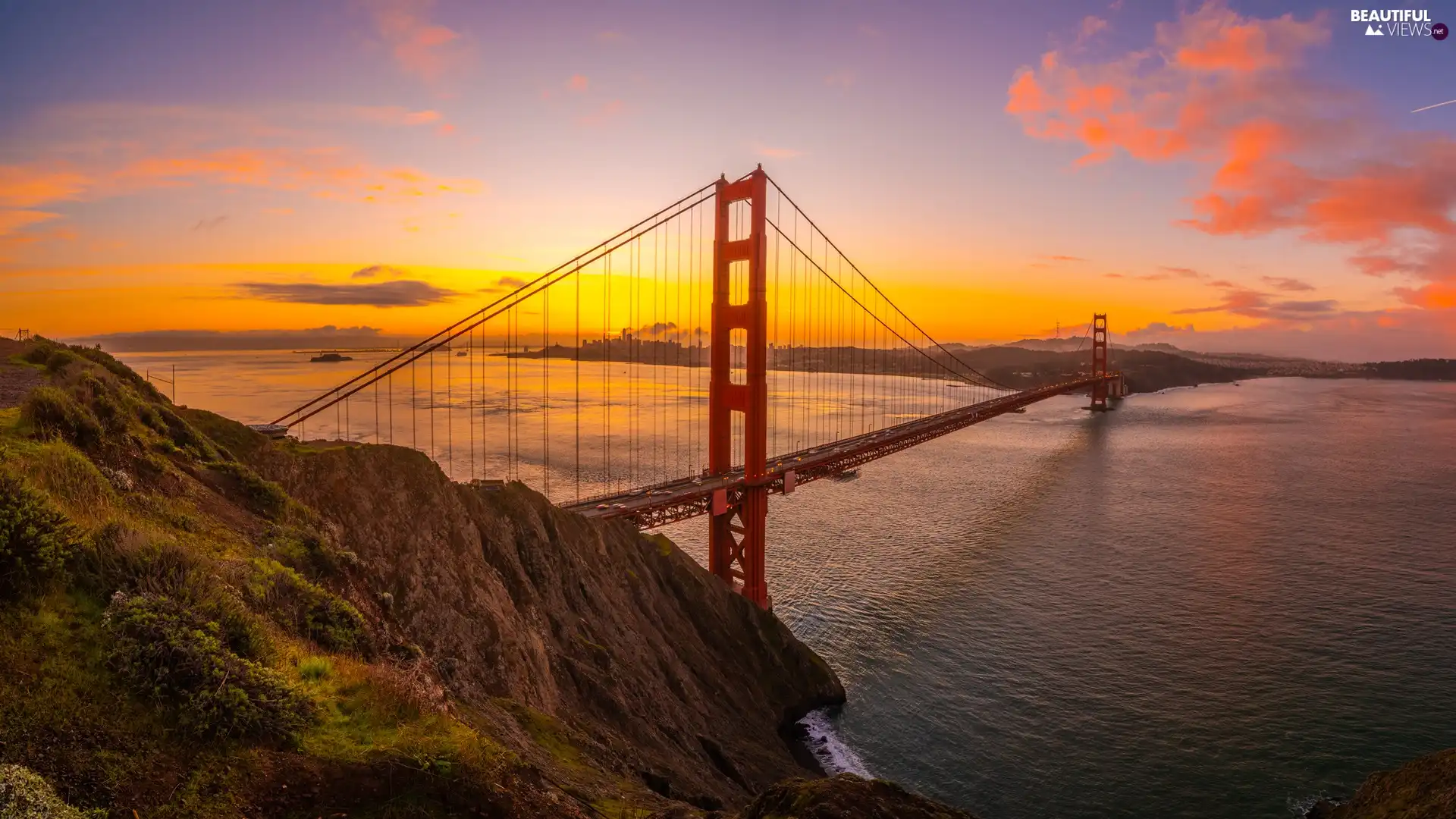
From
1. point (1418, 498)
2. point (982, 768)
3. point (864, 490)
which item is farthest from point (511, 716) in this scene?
point (1418, 498)

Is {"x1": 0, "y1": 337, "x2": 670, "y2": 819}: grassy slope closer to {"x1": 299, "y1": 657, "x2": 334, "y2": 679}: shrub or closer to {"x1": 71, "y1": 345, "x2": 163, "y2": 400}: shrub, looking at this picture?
{"x1": 299, "y1": 657, "x2": 334, "y2": 679}: shrub

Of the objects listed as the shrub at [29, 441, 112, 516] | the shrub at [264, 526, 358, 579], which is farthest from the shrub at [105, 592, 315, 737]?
the shrub at [264, 526, 358, 579]

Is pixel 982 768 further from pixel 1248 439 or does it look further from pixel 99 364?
pixel 1248 439

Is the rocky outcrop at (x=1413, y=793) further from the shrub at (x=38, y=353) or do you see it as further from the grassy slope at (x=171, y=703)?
the shrub at (x=38, y=353)

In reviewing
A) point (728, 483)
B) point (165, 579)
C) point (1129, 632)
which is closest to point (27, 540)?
point (165, 579)

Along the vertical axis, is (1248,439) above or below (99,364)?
below

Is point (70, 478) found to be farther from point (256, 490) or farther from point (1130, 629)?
point (1130, 629)
